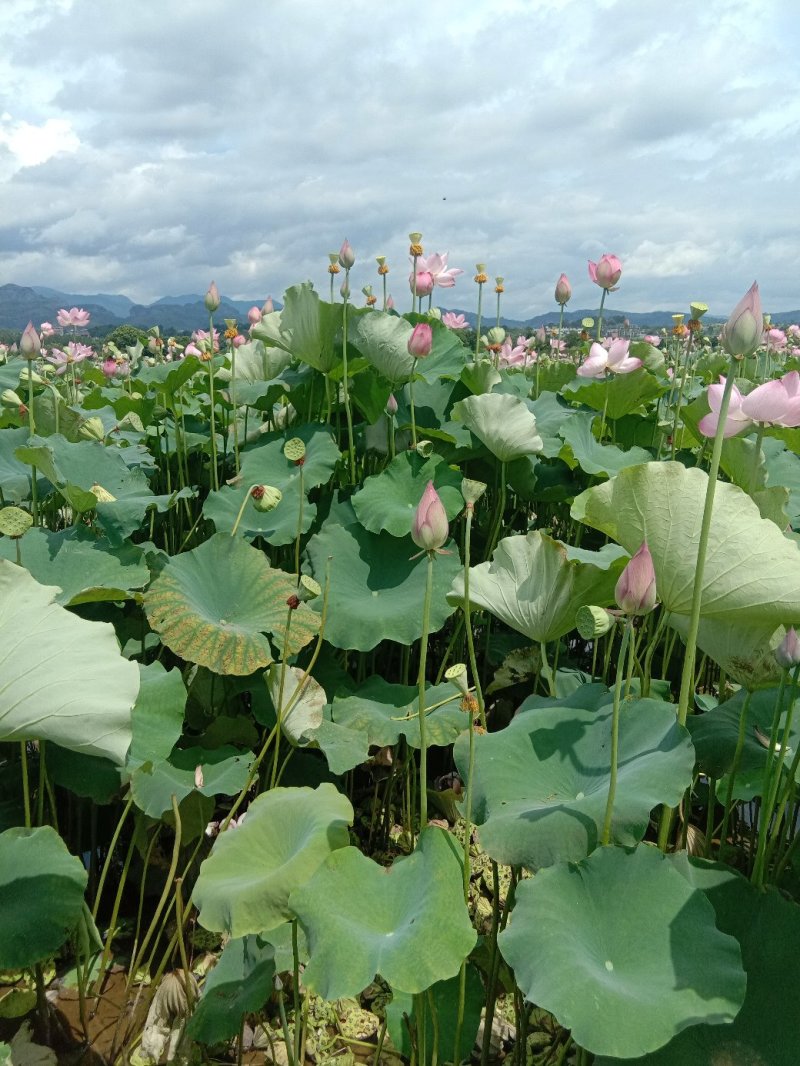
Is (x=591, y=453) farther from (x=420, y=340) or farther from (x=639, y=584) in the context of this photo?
(x=639, y=584)

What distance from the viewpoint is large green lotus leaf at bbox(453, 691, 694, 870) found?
1.14 m

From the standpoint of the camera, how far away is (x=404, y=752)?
209 centimetres

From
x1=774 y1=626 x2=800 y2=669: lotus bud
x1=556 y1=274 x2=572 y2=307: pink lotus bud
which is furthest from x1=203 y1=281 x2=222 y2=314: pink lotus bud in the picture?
x1=774 y1=626 x2=800 y2=669: lotus bud

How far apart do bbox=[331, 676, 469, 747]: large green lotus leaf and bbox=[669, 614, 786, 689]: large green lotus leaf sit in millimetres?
519

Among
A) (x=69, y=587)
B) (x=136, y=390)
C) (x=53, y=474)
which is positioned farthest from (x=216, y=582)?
(x=136, y=390)

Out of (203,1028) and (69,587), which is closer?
(203,1028)

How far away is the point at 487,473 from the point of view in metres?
2.81

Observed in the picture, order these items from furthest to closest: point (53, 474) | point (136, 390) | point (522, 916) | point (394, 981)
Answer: point (136, 390) < point (53, 474) < point (522, 916) < point (394, 981)

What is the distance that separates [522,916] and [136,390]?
3276 millimetres

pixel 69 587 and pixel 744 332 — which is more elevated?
pixel 744 332

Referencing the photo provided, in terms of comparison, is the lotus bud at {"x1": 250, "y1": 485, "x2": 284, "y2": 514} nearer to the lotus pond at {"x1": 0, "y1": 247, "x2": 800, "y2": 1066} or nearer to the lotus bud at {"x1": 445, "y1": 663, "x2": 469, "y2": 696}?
the lotus pond at {"x1": 0, "y1": 247, "x2": 800, "y2": 1066}

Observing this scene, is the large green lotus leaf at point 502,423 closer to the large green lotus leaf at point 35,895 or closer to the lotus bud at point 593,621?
the lotus bud at point 593,621

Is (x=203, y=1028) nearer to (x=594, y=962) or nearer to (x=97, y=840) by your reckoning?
(x=594, y=962)

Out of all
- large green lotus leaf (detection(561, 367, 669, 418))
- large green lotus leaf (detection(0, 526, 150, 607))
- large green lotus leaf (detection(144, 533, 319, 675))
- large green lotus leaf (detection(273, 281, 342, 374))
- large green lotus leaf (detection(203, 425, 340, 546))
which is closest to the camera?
large green lotus leaf (detection(144, 533, 319, 675))
